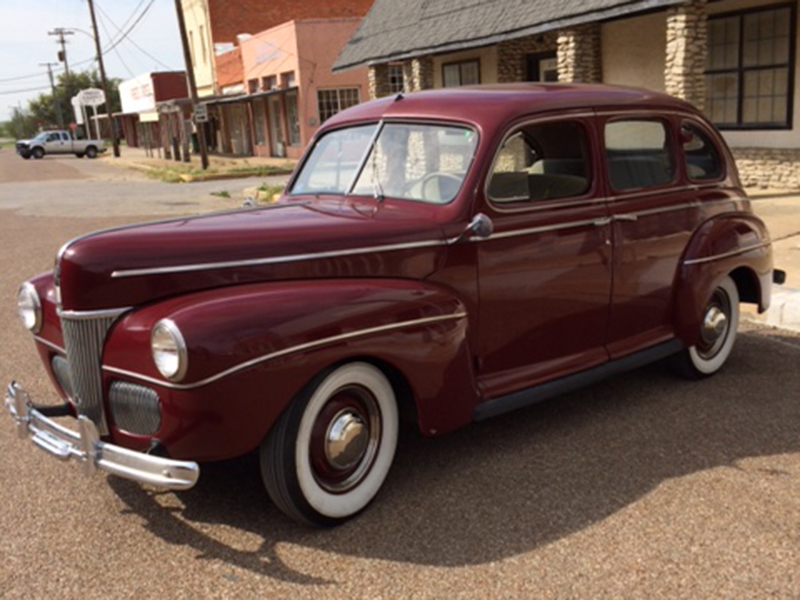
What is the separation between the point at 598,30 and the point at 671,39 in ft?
11.6

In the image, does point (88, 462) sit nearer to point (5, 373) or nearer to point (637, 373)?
point (5, 373)

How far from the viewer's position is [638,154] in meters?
4.81

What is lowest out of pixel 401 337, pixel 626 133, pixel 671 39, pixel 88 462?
pixel 88 462

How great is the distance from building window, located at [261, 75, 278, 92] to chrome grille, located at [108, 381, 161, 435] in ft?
102

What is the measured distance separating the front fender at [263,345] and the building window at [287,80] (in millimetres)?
28115

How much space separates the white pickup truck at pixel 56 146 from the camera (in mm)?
54562

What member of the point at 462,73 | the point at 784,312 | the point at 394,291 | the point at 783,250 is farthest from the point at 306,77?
the point at 394,291

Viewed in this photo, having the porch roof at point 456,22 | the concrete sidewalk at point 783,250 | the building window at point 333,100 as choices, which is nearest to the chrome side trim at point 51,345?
the concrete sidewalk at point 783,250

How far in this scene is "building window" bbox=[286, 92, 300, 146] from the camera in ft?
103

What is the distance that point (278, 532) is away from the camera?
350cm

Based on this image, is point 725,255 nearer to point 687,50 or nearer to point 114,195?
point 687,50

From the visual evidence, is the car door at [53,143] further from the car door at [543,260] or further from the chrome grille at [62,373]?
the car door at [543,260]

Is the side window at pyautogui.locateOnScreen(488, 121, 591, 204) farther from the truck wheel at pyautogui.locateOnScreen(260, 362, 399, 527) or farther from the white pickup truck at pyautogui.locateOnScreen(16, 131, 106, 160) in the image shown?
the white pickup truck at pyautogui.locateOnScreen(16, 131, 106, 160)

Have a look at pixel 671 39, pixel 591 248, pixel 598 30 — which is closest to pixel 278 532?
pixel 591 248
